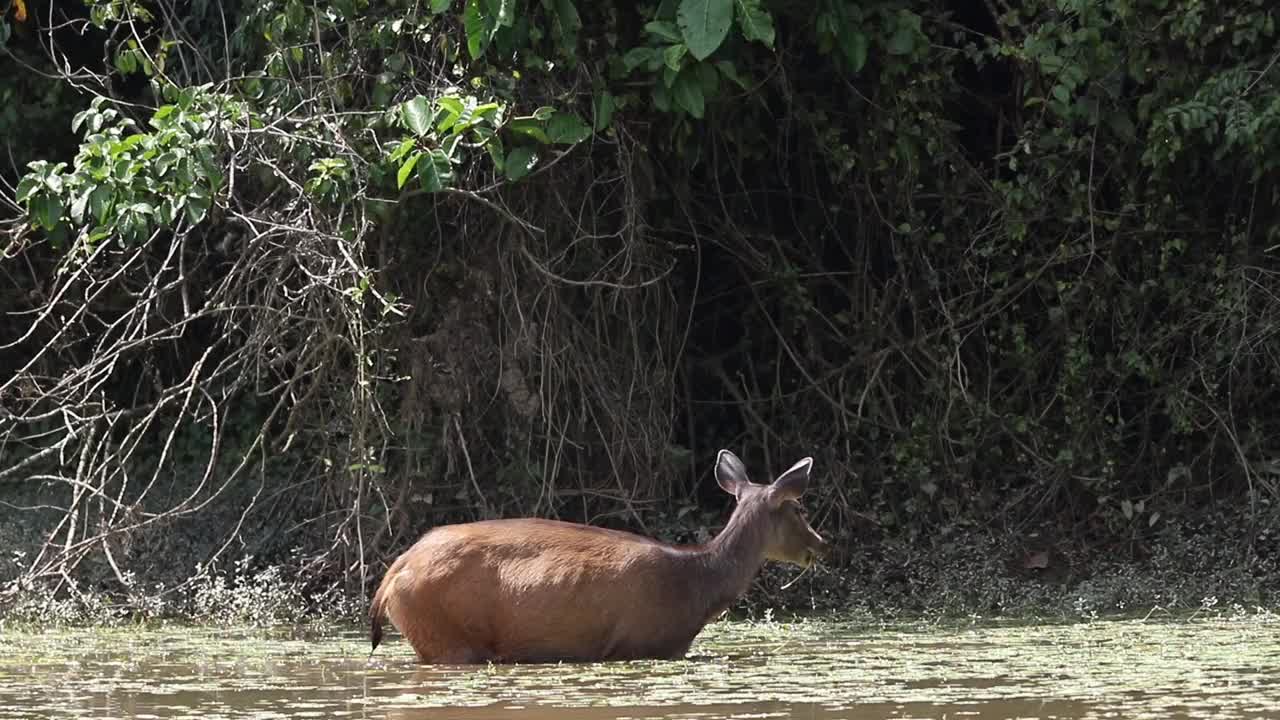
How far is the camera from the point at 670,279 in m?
11.9

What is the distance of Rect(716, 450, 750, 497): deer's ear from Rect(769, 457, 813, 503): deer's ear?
0.74 ft

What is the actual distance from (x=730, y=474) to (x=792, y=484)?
0.37m

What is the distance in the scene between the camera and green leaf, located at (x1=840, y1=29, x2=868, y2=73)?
10.4 metres

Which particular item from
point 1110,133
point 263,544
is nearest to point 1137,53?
point 1110,133

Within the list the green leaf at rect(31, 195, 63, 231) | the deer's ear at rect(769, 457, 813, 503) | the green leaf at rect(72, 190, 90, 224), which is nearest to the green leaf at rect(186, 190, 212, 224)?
the green leaf at rect(72, 190, 90, 224)

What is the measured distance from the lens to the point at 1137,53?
Result: 10.9m

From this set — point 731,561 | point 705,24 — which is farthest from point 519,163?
point 731,561

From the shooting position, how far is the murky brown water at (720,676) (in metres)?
6.52

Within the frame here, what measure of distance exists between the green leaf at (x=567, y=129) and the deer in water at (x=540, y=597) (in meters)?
2.08

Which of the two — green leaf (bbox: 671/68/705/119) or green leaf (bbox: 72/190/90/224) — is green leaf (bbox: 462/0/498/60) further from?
green leaf (bbox: 72/190/90/224)

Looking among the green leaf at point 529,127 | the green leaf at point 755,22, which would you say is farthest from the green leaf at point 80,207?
the green leaf at point 755,22

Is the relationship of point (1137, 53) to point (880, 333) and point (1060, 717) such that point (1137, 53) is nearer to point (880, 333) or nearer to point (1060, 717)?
point (880, 333)

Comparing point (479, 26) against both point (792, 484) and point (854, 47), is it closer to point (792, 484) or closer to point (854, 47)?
point (854, 47)

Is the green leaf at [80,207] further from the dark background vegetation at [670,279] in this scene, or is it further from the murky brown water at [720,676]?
the murky brown water at [720,676]
